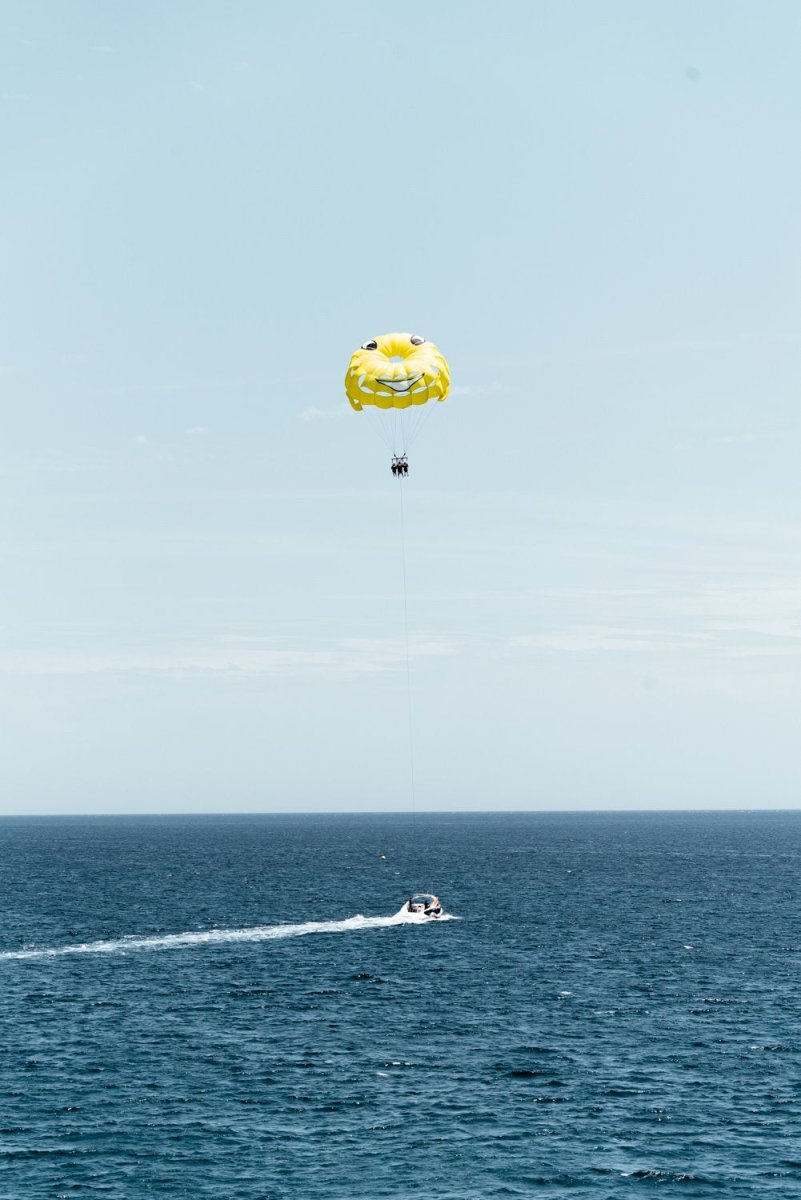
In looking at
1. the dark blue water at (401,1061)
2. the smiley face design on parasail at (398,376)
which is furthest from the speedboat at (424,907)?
the smiley face design on parasail at (398,376)

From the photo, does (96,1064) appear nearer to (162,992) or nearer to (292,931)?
(162,992)

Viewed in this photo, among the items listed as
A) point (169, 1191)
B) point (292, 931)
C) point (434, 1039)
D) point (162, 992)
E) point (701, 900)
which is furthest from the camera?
point (701, 900)

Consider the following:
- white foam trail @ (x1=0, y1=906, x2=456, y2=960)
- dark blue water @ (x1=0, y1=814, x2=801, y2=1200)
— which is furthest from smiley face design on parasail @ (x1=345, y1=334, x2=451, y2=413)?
white foam trail @ (x1=0, y1=906, x2=456, y2=960)

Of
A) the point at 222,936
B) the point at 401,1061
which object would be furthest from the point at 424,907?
the point at 401,1061

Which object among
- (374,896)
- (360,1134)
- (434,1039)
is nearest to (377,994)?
(434,1039)

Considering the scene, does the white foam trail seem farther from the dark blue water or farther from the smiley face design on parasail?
the smiley face design on parasail
